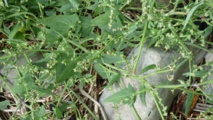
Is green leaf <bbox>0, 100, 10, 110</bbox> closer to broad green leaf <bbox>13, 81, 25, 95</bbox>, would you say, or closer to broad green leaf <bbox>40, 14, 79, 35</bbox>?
broad green leaf <bbox>13, 81, 25, 95</bbox>

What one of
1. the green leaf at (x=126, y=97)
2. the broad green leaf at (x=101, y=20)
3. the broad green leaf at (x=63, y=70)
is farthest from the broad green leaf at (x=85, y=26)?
the green leaf at (x=126, y=97)

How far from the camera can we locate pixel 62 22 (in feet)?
4.21

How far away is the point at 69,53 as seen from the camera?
1.21 metres

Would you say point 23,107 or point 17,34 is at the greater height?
point 17,34

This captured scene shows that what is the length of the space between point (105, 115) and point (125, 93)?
1.48 feet

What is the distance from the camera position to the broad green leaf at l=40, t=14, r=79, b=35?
1270mm

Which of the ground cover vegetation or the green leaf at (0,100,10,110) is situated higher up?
the ground cover vegetation

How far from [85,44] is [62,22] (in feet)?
0.49

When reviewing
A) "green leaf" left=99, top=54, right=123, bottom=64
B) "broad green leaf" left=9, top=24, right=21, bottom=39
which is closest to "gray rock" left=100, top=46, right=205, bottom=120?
"green leaf" left=99, top=54, right=123, bottom=64

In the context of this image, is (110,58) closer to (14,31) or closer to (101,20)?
(101,20)

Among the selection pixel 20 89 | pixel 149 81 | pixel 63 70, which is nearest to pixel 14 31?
pixel 20 89

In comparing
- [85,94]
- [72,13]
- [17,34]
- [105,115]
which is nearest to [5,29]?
[17,34]

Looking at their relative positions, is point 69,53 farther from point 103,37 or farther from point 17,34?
point 17,34

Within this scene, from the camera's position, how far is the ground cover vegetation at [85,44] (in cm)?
108
